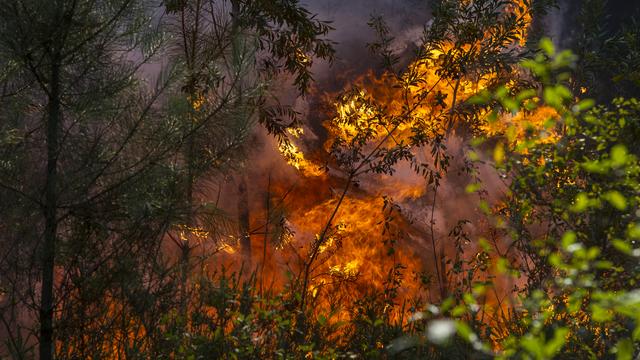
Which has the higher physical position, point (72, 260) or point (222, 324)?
point (72, 260)

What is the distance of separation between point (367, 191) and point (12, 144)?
1106 cm

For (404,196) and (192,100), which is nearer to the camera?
(192,100)

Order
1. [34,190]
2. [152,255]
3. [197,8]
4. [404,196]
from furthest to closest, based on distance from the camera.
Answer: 1. [404,196]
2. [197,8]
3. [152,255]
4. [34,190]

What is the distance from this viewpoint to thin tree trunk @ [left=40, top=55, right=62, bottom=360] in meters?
→ 4.06

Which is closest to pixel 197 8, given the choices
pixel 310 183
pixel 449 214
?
pixel 310 183

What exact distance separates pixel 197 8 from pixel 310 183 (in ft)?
25.5

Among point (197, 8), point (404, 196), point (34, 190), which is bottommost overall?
point (34, 190)

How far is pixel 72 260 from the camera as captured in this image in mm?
4352

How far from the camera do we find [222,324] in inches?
186

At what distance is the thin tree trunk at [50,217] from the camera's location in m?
4.06

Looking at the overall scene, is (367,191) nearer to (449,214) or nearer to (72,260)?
(449,214)

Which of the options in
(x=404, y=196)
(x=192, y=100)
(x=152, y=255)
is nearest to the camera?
(x=152, y=255)

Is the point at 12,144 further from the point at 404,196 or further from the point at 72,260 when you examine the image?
the point at 404,196

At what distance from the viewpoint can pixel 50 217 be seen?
13.3 feet
